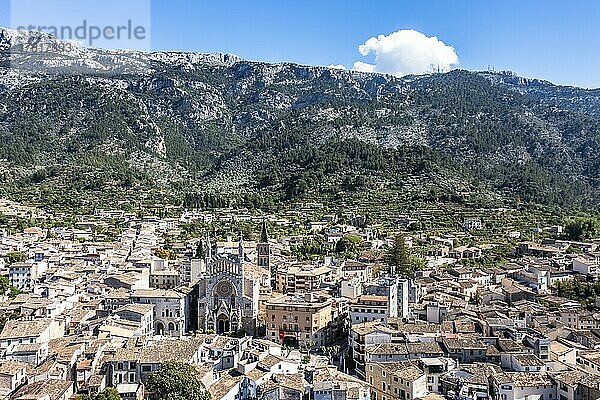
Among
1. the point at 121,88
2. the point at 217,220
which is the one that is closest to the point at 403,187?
the point at 217,220

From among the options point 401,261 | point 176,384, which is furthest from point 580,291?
point 176,384

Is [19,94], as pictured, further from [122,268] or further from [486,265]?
[486,265]

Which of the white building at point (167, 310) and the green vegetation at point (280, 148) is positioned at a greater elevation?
the green vegetation at point (280, 148)

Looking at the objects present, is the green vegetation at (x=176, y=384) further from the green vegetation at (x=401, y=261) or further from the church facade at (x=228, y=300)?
the green vegetation at (x=401, y=261)

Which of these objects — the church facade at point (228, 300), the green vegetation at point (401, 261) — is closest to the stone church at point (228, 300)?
the church facade at point (228, 300)

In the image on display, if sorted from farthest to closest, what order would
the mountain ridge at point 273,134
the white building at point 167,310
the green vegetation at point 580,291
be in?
the mountain ridge at point 273,134 → the green vegetation at point 580,291 → the white building at point 167,310

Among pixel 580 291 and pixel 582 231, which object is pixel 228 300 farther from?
pixel 582 231

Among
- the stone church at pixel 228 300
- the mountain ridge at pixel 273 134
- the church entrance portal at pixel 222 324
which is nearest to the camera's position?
the stone church at pixel 228 300

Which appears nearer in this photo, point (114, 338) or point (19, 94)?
point (114, 338)

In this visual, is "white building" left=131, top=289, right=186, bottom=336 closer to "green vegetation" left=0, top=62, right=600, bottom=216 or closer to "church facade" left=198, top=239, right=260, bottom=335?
"church facade" left=198, top=239, right=260, bottom=335
